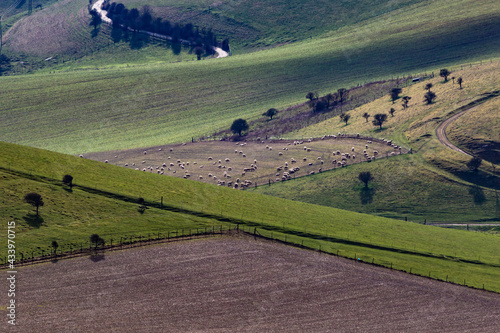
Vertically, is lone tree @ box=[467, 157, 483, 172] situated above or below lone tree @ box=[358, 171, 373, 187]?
above

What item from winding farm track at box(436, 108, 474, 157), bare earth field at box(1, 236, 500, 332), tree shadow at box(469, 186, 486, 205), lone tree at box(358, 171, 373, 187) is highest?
winding farm track at box(436, 108, 474, 157)

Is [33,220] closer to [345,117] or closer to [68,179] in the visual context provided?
[68,179]

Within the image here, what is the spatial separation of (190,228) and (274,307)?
21.9m

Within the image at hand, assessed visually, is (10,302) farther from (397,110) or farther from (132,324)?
(397,110)

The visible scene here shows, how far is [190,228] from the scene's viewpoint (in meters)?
Answer: 80.1

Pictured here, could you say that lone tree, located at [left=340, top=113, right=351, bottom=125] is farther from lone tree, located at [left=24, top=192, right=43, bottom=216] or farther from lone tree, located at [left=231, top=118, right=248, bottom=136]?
lone tree, located at [left=24, top=192, right=43, bottom=216]

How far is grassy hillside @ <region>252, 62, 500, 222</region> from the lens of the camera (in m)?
128

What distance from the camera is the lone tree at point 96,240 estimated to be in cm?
7062

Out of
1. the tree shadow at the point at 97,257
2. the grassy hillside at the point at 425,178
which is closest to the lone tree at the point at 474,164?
the grassy hillside at the point at 425,178

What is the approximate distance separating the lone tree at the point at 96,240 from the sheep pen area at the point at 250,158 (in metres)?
69.7

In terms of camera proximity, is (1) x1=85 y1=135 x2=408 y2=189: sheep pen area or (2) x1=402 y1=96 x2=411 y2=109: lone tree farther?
(2) x1=402 y1=96 x2=411 y2=109: lone tree

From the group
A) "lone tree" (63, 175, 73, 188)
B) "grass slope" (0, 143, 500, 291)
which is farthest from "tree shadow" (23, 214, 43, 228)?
"lone tree" (63, 175, 73, 188)

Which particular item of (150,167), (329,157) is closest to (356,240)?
(329,157)

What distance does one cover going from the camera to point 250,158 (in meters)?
159
